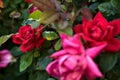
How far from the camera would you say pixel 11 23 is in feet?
5.52

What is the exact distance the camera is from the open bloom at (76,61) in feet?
2.90

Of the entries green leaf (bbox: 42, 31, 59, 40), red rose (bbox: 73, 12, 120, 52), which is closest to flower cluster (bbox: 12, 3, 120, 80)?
red rose (bbox: 73, 12, 120, 52)

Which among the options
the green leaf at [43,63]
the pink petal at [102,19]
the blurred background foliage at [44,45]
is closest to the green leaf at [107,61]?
the blurred background foliage at [44,45]

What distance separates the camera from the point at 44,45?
1255mm

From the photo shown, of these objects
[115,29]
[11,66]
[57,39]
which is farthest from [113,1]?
[11,66]

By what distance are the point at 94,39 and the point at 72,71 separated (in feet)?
0.42

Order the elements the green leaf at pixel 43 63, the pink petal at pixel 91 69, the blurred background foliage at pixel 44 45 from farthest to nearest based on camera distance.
A: the green leaf at pixel 43 63 → the blurred background foliage at pixel 44 45 → the pink petal at pixel 91 69

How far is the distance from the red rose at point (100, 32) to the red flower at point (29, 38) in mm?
258

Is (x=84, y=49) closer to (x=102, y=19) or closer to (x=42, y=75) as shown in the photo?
(x=102, y=19)

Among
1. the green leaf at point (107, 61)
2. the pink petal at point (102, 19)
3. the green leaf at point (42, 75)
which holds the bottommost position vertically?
the green leaf at point (42, 75)

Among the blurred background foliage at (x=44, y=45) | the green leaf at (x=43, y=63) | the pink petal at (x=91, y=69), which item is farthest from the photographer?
the green leaf at (x=43, y=63)

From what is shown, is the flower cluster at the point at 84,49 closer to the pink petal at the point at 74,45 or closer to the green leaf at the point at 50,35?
the pink petal at the point at 74,45

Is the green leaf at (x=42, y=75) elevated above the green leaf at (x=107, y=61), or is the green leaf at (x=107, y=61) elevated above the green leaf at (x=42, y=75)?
the green leaf at (x=107, y=61)

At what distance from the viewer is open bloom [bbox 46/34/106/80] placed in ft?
2.90
